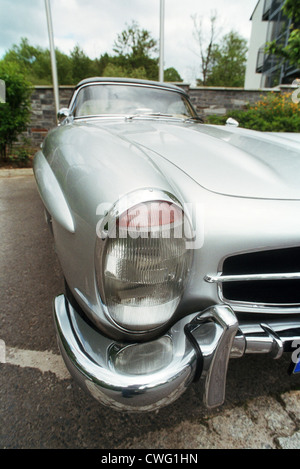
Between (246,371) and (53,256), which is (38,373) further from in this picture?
(53,256)

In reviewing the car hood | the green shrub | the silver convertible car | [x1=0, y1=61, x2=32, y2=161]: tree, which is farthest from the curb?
the silver convertible car

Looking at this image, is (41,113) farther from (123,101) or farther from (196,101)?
(123,101)

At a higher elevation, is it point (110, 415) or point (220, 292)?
point (220, 292)

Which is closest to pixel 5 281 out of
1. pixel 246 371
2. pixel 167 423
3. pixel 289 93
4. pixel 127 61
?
pixel 167 423

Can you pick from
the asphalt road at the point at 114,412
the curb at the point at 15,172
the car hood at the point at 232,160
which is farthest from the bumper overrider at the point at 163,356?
the curb at the point at 15,172

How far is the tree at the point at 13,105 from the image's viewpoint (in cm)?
557

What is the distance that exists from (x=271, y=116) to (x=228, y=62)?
2414cm

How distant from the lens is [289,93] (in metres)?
7.16

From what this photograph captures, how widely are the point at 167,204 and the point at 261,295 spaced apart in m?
0.49

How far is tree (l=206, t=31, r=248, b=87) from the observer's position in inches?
1011

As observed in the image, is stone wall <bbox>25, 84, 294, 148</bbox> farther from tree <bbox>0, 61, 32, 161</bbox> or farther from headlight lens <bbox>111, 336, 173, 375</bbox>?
headlight lens <bbox>111, 336, 173, 375</bbox>

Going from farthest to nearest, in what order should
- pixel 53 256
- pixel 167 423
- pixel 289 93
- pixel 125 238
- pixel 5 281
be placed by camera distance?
pixel 289 93
pixel 53 256
pixel 5 281
pixel 167 423
pixel 125 238

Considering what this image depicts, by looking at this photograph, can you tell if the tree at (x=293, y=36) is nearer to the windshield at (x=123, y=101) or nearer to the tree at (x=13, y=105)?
the windshield at (x=123, y=101)

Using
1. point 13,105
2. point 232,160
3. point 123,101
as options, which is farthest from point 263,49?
point 232,160
